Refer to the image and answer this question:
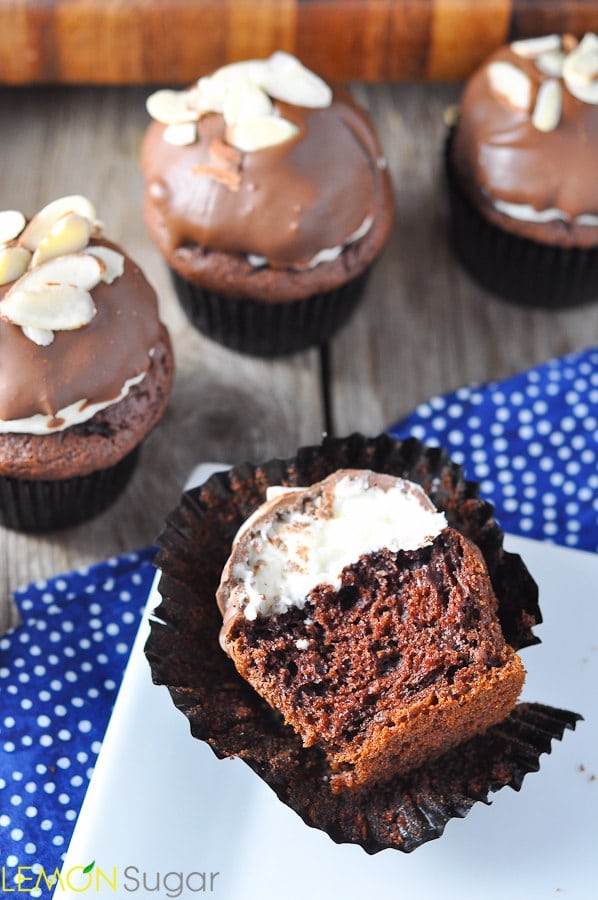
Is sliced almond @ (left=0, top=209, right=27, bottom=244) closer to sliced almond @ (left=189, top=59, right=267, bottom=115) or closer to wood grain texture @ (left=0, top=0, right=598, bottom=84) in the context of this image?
sliced almond @ (left=189, top=59, right=267, bottom=115)

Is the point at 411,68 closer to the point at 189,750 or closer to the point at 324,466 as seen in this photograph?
the point at 324,466

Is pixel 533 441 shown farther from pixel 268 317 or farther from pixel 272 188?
pixel 272 188

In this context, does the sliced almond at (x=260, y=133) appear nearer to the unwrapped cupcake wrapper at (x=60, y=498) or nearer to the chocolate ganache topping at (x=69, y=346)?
the chocolate ganache topping at (x=69, y=346)

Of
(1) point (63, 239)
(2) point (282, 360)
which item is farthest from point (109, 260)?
(2) point (282, 360)

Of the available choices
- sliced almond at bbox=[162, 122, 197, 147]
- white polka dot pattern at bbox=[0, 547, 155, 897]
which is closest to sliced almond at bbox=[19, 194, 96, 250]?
sliced almond at bbox=[162, 122, 197, 147]

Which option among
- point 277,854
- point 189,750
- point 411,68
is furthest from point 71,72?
point 277,854

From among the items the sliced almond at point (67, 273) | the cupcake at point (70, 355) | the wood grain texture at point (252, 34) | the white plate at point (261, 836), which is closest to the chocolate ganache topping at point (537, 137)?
the wood grain texture at point (252, 34)

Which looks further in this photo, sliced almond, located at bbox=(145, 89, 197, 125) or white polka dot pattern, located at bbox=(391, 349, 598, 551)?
white polka dot pattern, located at bbox=(391, 349, 598, 551)
